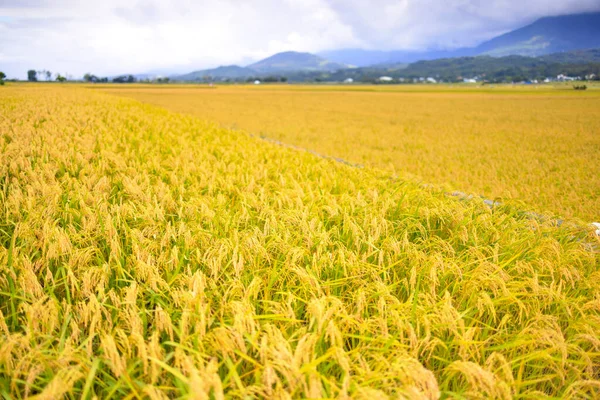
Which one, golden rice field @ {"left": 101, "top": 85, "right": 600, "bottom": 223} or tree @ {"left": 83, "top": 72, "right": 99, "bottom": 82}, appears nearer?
golden rice field @ {"left": 101, "top": 85, "right": 600, "bottom": 223}

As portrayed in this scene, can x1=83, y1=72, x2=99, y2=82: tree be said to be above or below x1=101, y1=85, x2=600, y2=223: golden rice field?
above

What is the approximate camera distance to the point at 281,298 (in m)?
2.11

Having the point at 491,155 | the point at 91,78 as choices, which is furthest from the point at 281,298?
the point at 91,78

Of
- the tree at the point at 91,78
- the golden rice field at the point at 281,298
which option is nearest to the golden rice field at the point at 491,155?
the golden rice field at the point at 281,298

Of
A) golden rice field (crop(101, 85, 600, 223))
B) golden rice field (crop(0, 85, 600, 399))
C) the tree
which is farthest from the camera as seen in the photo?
the tree

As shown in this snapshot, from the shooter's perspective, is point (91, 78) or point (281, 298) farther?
point (91, 78)

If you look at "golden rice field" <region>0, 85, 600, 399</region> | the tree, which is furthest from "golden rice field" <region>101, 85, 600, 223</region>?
the tree

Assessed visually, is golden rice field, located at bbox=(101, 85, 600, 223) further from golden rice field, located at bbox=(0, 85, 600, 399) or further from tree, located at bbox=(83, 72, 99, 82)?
tree, located at bbox=(83, 72, 99, 82)

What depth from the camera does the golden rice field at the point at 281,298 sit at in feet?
4.57

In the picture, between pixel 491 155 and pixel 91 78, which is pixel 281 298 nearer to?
pixel 491 155

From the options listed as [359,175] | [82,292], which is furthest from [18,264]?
[359,175]

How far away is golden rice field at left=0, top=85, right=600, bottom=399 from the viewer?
1392 mm

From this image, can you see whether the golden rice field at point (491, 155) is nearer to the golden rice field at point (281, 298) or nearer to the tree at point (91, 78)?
the golden rice field at point (281, 298)

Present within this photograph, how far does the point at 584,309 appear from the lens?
2.14 m
